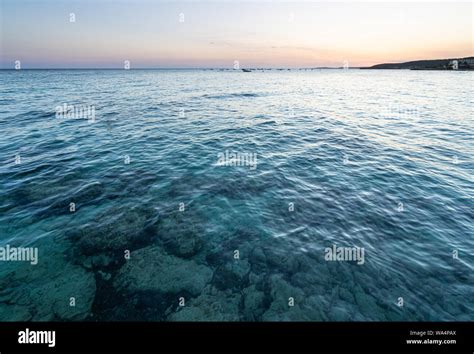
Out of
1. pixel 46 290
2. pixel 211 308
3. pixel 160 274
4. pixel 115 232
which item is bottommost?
pixel 211 308

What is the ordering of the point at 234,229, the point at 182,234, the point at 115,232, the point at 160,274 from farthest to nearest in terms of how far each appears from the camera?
the point at 234,229
the point at 182,234
the point at 115,232
the point at 160,274

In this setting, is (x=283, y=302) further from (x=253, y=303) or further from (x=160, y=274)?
(x=160, y=274)

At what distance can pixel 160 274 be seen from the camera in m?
8.04

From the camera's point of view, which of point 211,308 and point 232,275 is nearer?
point 211,308

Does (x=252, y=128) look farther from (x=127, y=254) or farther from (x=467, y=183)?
(x=127, y=254)

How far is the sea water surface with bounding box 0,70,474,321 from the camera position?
707 cm

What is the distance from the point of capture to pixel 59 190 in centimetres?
1256

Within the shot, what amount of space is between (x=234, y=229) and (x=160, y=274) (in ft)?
11.1

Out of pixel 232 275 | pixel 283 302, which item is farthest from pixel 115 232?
pixel 283 302

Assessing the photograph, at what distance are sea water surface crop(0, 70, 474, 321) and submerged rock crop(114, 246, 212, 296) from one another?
1.7 inches

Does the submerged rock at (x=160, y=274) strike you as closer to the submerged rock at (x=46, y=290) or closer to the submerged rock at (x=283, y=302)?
the submerged rock at (x=46, y=290)

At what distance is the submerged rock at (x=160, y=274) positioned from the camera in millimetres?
7547

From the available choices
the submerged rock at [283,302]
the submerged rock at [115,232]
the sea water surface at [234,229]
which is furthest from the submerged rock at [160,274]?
the submerged rock at [283,302]

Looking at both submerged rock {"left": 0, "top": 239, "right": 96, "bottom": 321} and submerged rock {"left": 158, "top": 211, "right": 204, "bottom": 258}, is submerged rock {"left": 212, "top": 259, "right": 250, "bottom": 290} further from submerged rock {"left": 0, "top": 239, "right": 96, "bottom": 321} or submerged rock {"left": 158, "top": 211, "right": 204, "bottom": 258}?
submerged rock {"left": 0, "top": 239, "right": 96, "bottom": 321}
